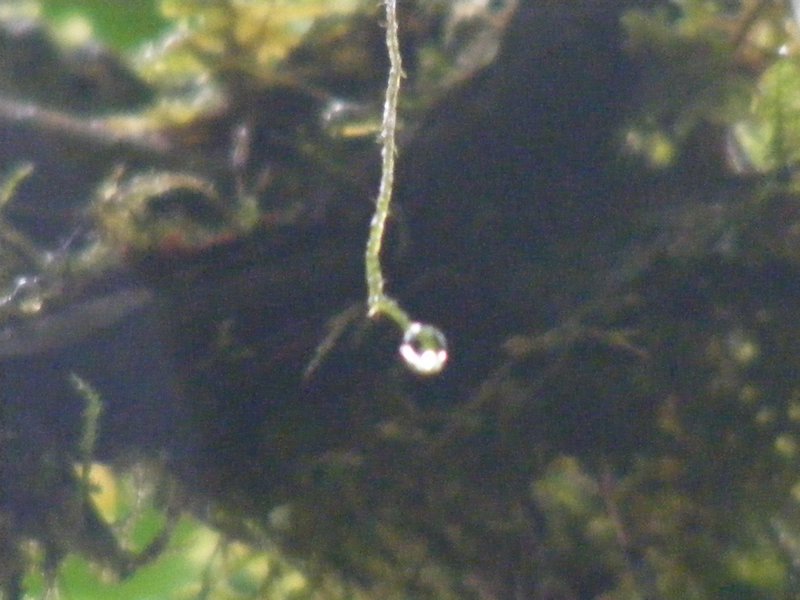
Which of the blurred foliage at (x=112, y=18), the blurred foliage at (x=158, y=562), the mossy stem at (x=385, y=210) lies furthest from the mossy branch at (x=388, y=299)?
the blurred foliage at (x=158, y=562)

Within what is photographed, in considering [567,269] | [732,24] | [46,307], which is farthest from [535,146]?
[46,307]

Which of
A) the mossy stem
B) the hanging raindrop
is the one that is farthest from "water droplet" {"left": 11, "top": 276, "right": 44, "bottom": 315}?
the mossy stem

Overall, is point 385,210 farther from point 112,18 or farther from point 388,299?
point 112,18

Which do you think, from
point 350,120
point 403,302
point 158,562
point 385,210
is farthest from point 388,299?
point 158,562

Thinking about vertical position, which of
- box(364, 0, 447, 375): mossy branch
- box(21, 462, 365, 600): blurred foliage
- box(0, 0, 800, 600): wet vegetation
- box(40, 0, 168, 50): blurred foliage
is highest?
box(364, 0, 447, 375): mossy branch

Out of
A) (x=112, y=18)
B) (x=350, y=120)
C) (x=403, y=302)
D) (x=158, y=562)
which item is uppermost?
(x=112, y=18)

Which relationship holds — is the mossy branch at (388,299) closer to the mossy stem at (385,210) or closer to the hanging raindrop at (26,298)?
the mossy stem at (385,210)

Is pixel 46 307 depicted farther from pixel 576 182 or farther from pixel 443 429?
pixel 576 182

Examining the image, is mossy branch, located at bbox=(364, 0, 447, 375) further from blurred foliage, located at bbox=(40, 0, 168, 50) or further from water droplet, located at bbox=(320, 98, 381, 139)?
blurred foliage, located at bbox=(40, 0, 168, 50)
